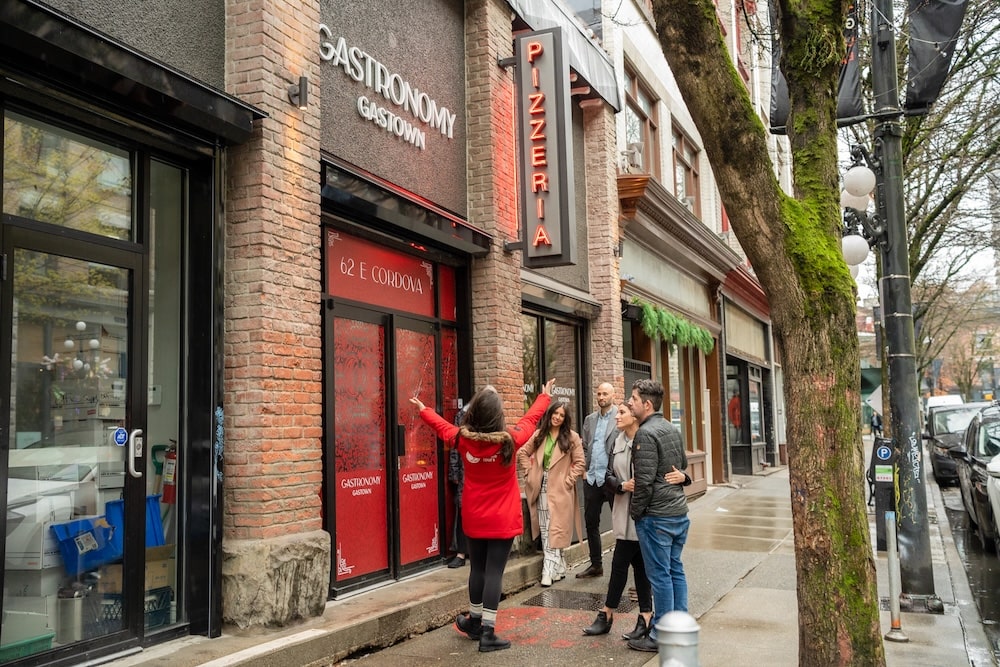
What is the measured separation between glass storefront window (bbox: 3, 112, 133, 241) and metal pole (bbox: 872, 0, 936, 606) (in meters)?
6.83

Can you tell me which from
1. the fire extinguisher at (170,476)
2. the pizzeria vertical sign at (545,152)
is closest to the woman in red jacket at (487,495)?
the fire extinguisher at (170,476)

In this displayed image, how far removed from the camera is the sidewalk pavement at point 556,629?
548 centimetres

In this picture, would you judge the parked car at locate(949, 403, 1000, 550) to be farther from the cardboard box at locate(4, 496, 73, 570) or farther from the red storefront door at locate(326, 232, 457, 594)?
the cardboard box at locate(4, 496, 73, 570)

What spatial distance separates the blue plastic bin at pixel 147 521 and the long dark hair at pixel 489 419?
7.02 feet

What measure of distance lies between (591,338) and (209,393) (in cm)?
761

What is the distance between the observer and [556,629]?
272 inches

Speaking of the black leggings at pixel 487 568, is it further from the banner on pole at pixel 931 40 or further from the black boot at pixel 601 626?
the banner on pole at pixel 931 40

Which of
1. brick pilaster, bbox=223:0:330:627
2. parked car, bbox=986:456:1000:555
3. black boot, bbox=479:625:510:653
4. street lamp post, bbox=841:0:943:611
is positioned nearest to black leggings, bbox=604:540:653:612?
black boot, bbox=479:625:510:653

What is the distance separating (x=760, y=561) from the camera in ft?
32.9

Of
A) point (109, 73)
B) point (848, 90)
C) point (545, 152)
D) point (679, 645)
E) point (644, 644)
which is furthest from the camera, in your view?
point (545, 152)

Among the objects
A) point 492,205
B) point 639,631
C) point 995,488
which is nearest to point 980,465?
point 995,488

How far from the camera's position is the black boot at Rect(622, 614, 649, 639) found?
20.9 ft

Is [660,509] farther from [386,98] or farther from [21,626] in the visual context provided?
[386,98]

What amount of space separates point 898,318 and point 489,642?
507 centimetres
